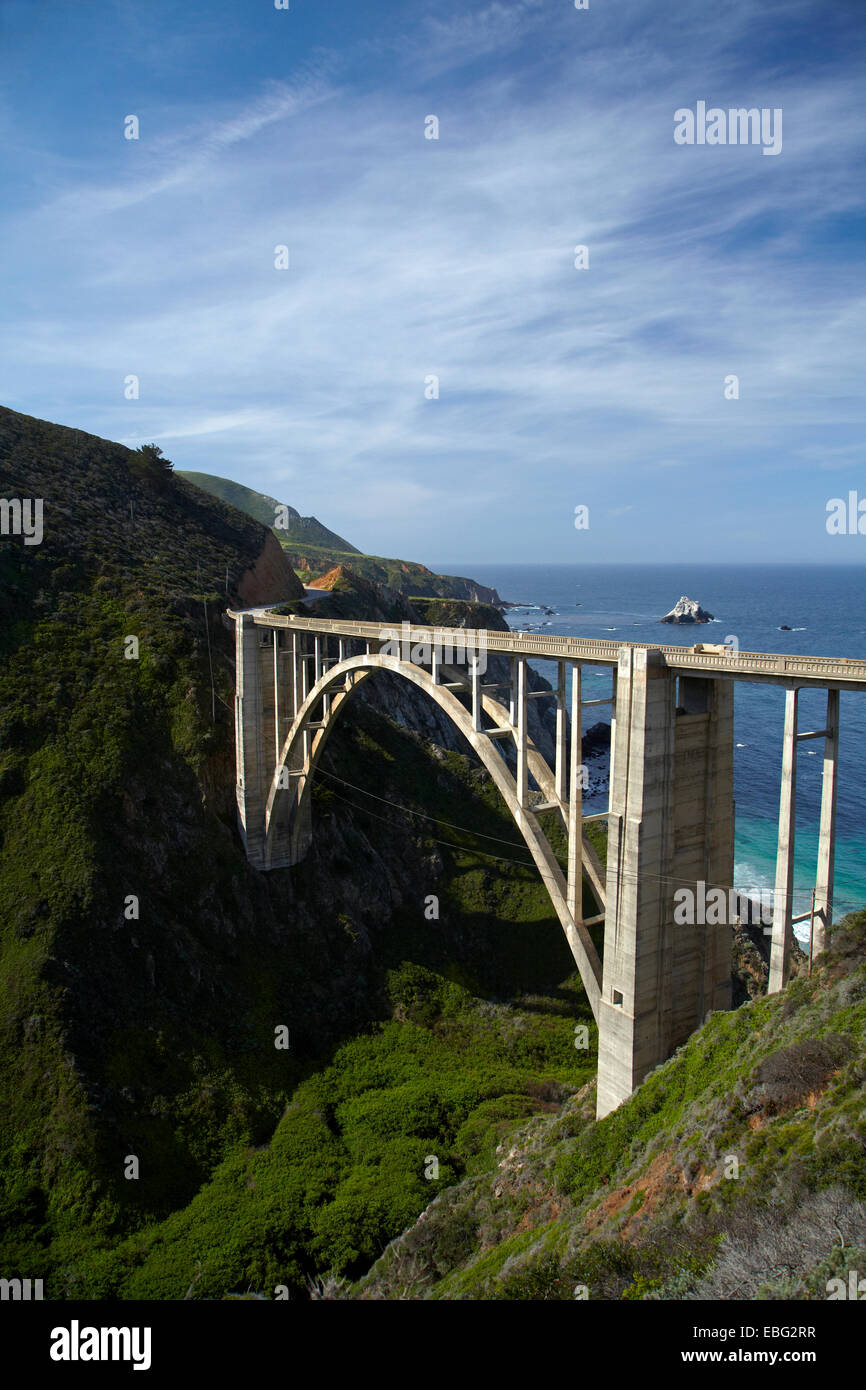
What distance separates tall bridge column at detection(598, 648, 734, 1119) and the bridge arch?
121 centimetres

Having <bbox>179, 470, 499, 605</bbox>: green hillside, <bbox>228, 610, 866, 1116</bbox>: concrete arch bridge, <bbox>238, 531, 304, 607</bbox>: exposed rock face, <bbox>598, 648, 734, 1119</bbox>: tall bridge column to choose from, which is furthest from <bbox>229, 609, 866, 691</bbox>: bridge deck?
<bbox>179, 470, 499, 605</bbox>: green hillside

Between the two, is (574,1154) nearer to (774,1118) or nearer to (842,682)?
(774,1118)

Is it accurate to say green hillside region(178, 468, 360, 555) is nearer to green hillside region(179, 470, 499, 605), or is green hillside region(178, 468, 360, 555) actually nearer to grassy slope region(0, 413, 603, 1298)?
green hillside region(179, 470, 499, 605)

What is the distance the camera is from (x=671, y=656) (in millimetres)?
16312

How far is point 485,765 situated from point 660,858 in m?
7.46

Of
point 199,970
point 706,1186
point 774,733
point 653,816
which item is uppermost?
point 653,816

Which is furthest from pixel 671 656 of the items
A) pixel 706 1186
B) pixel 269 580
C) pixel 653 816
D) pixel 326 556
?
pixel 326 556

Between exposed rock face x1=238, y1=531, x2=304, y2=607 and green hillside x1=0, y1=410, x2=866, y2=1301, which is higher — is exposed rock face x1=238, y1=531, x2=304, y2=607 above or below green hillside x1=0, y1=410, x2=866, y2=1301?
above

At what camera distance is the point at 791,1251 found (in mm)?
9461

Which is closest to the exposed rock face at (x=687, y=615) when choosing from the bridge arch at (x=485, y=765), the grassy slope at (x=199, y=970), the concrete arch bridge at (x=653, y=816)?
the grassy slope at (x=199, y=970)

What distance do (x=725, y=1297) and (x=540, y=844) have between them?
1064 cm

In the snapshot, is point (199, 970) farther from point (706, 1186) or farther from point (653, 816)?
point (706, 1186)

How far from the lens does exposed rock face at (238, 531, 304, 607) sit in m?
47.9

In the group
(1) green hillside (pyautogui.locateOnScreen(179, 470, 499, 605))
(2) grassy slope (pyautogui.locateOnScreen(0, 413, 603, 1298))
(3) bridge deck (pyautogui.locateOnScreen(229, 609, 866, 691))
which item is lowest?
(2) grassy slope (pyautogui.locateOnScreen(0, 413, 603, 1298))
